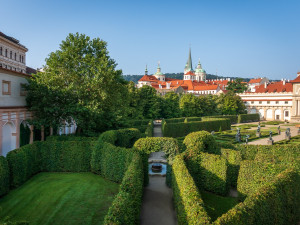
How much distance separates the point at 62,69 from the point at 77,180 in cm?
1327

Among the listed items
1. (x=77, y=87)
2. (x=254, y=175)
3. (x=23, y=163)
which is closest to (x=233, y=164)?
(x=254, y=175)

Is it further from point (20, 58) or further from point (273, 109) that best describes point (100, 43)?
point (273, 109)

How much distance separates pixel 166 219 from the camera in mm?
13008

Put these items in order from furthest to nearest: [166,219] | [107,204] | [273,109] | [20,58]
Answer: [273,109] < [20,58] < [107,204] < [166,219]

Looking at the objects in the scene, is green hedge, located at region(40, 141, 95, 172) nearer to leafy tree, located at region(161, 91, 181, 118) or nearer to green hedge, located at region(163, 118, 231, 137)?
green hedge, located at region(163, 118, 231, 137)

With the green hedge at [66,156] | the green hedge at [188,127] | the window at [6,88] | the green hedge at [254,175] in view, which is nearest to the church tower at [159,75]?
the green hedge at [188,127]

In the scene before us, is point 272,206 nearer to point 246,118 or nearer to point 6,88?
point 6,88

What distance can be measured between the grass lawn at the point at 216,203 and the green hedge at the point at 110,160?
568 cm

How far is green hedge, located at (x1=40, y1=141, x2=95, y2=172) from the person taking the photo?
21.5 metres

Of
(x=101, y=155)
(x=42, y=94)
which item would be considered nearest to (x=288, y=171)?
(x=101, y=155)

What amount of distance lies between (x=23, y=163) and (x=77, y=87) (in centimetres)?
1043

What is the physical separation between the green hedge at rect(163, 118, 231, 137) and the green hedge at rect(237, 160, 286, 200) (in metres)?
27.5

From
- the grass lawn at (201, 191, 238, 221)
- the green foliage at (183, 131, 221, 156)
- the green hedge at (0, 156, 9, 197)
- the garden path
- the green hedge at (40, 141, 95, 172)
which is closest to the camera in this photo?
the garden path

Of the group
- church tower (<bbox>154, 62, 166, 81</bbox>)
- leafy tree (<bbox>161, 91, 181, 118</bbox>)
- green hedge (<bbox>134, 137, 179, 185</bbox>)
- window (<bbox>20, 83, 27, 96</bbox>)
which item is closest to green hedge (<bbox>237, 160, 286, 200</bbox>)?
green hedge (<bbox>134, 137, 179, 185</bbox>)
